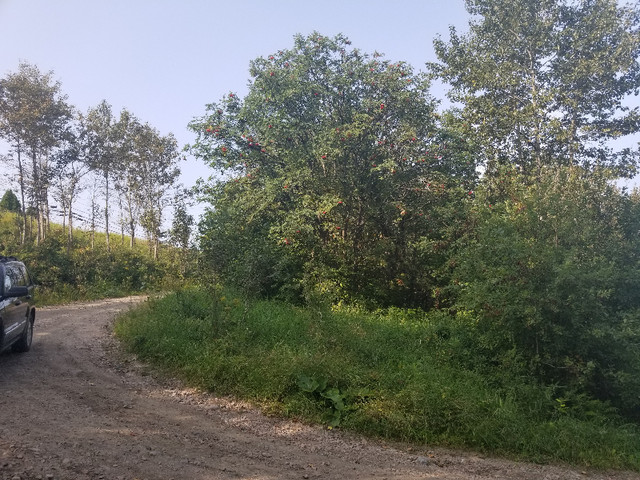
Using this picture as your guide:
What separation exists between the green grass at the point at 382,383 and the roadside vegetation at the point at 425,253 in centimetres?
4

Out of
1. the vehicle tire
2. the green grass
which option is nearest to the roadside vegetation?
the green grass

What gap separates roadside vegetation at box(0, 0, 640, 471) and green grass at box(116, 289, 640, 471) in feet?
0.12

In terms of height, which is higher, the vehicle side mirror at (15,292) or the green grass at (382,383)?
the vehicle side mirror at (15,292)

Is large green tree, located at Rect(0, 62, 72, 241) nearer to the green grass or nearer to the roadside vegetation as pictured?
the roadside vegetation

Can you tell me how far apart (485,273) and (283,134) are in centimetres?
765

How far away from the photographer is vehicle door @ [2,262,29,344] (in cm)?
700

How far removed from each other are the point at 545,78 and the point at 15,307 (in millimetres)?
17283

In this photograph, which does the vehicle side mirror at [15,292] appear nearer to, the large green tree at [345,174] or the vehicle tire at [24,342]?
the vehicle tire at [24,342]

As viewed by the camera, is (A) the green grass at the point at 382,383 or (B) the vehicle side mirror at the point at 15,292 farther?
(B) the vehicle side mirror at the point at 15,292

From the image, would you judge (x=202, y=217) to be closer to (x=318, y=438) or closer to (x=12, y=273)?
(x=12, y=273)

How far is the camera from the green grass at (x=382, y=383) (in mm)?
6012

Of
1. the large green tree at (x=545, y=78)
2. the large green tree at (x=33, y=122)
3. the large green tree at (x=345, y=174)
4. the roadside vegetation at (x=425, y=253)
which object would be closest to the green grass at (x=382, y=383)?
the roadside vegetation at (x=425, y=253)

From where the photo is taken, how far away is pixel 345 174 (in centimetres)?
1377

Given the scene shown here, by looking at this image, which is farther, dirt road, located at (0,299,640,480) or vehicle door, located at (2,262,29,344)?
vehicle door, located at (2,262,29,344)
